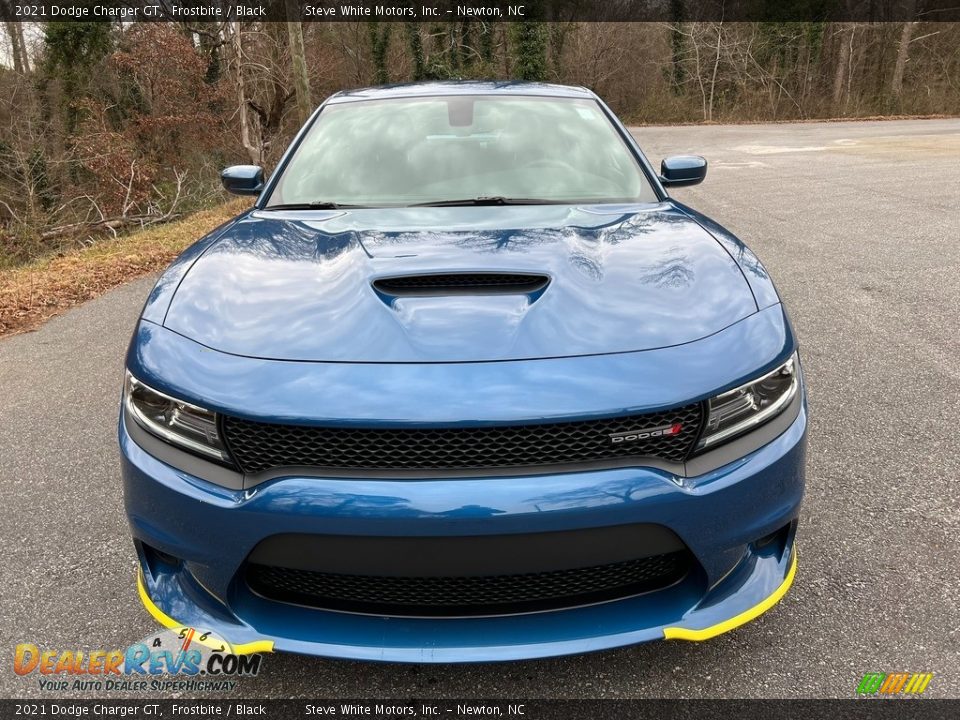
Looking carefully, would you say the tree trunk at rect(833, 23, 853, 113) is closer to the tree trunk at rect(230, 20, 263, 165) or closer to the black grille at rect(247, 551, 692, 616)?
the tree trunk at rect(230, 20, 263, 165)

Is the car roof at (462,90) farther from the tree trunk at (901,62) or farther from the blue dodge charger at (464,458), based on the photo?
the tree trunk at (901,62)

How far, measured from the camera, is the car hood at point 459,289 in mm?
1646

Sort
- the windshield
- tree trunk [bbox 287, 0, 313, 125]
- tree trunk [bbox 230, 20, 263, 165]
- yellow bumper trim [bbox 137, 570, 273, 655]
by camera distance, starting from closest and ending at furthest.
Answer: yellow bumper trim [bbox 137, 570, 273, 655], the windshield, tree trunk [bbox 287, 0, 313, 125], tree trunk [bbox 230, 20, 263, 165]

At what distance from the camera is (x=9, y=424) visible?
139 inches

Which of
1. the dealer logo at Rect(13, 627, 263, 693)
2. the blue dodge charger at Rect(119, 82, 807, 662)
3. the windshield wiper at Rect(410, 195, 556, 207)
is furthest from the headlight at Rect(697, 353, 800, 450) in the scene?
the dealer logo at Rect(13, 627, 263, 693)

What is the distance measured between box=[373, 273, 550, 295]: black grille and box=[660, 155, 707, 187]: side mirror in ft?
5.50

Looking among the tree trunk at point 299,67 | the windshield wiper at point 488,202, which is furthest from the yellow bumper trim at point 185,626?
the tree trunk at point 299,67

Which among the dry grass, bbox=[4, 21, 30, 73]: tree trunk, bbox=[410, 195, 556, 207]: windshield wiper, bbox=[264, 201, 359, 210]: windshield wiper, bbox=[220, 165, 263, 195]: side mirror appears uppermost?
bbox=[4, 21, 30, 73]: tree trunk

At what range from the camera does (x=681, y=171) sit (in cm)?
329

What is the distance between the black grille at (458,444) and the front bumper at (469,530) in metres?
0.05

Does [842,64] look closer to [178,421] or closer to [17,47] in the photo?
[17,47]

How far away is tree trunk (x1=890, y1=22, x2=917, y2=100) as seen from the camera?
28891mm

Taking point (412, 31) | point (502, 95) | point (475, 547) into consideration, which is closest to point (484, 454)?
point (475, 547)

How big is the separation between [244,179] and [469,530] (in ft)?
8.08
